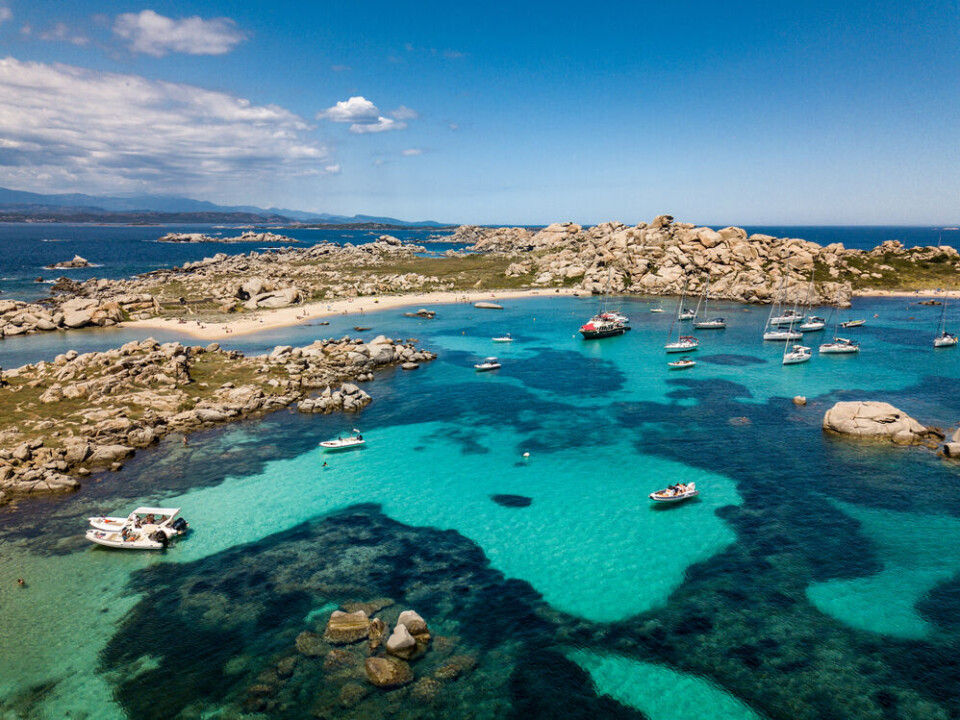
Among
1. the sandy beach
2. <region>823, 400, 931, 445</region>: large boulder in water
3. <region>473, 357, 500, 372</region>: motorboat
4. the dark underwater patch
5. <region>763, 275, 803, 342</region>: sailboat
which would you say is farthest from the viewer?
the sandy beach

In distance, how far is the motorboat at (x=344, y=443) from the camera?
62.8 metres

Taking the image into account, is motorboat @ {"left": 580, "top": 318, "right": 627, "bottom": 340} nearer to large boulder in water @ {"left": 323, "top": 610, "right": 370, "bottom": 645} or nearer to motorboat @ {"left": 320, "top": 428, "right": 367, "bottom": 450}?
motorboat @ {"left": 320, "top": 428, "right": 367, "bottom": 450}

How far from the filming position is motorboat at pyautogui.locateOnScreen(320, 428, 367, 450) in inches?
2474

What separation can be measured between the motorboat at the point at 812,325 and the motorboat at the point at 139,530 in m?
133

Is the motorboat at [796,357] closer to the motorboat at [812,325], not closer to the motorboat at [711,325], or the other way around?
the motorboat at [812,325]

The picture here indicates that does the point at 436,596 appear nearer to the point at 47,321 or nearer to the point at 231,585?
the point at 231,585

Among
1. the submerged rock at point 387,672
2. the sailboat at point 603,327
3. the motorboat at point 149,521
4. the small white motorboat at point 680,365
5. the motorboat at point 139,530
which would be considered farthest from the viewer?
the sailboat at point 603,327

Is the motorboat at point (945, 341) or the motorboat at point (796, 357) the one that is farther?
the motorboat at point (945, 341)

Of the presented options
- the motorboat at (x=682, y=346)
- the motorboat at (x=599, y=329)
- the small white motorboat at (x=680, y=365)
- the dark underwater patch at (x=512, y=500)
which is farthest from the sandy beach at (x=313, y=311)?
the dark underwater patch at (x=512, y=500)

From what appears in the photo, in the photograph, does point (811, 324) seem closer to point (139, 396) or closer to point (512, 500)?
point (512, 500)

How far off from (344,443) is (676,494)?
37.6 meters

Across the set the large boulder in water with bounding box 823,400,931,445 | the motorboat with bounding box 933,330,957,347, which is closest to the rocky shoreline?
the large boulder in water with bounding box 823,400,931,445

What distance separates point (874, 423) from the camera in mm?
64188

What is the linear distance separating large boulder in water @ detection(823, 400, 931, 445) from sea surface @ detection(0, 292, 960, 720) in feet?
8.09
